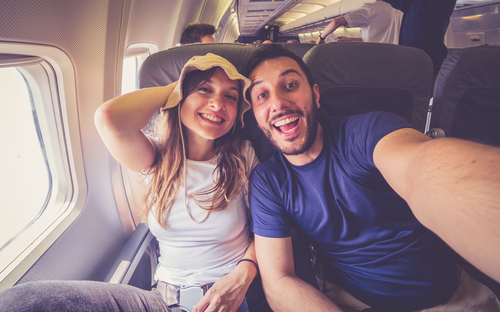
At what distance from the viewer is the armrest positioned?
53.0 inches

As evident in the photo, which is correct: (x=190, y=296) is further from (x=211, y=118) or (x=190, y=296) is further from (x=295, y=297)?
(x=211, y=118)

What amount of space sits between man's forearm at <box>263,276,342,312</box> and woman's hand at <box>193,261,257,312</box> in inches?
5.3

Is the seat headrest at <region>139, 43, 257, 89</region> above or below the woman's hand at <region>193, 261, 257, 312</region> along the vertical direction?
above

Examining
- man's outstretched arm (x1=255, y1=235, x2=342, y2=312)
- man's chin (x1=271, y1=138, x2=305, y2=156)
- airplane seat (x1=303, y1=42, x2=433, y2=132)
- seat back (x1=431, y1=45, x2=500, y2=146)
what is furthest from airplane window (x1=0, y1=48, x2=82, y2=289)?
seat back (x1=431, y1=45, x2=500, y2=146)

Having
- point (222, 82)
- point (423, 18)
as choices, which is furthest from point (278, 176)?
point (423, 18)

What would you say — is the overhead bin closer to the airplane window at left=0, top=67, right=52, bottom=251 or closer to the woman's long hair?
the woman's long hair

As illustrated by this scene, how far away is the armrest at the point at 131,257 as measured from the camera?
135 cm

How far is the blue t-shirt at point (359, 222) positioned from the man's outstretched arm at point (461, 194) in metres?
0.37

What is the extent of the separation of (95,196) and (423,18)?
10.4 ft

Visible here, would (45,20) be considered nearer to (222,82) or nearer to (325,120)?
(222,82)

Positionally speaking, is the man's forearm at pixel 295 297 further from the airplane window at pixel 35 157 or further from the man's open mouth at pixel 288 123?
the airplane window at pixel 35 157

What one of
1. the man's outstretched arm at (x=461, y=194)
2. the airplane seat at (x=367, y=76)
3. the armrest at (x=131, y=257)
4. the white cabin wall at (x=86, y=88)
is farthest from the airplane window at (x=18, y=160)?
the man's outstretched arm at (x=461, y=194)

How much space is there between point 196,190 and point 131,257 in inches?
30.5

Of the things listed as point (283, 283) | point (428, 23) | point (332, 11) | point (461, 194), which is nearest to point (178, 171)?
point (283, 283)
